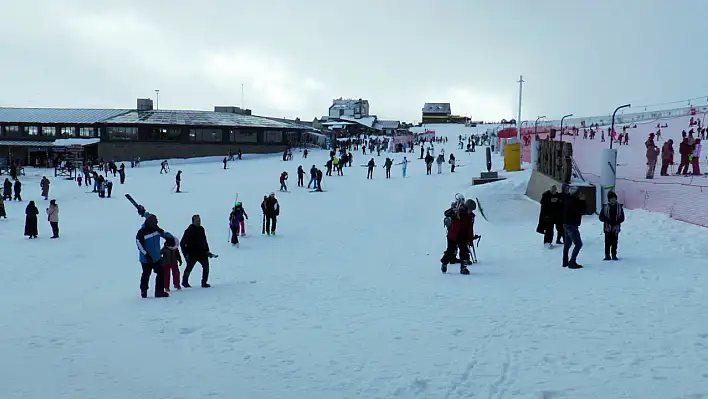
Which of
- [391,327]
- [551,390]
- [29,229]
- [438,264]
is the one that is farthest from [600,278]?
[29,229]

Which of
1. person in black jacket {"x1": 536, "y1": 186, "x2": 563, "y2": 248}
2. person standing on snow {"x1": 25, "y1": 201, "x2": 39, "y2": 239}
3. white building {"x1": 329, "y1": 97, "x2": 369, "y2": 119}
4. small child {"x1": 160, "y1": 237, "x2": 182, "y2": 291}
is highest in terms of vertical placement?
white building {"x1": 329, "y1": 97, "x2": 369, "y2": 119}

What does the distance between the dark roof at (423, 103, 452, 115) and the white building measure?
81.1 ft

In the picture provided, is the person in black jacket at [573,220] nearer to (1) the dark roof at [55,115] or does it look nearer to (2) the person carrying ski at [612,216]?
(2) the person carrying ski at [612,216]

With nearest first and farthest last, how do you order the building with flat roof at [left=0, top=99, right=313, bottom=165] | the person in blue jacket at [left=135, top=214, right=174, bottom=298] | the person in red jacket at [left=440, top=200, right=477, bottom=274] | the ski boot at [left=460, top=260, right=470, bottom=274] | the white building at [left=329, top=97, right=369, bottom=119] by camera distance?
1. the person in blue jacket at [left=135, top=214, right=174, bottom=298]
2. the person in red jacket at [left=440, top=200, right=477, bottom=274]
3. the ski boot at [left=460, top=260, right=470, bottom=274]
4. the building with flat roof at [left=0, top=99, right=313, bottom=165]
5. the white building at [left=329, top=97, right=369, bottom=119]

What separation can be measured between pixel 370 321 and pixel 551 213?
236 inches

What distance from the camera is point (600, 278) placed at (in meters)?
9.26

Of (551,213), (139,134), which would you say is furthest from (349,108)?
(551,213)

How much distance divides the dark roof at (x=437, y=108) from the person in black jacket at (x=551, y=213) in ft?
466

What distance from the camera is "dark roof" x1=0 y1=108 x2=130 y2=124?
6150 cm

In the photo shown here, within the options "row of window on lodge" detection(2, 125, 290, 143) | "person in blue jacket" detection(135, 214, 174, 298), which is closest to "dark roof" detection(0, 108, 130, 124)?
"row of window on lodge" detection(2, 125, 290, 143)

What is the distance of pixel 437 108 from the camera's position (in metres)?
153

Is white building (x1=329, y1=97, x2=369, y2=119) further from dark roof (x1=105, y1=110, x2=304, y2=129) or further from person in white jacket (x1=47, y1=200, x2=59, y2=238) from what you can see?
person in white jacket (x1=47, y1=200, x2=59, y2=238)

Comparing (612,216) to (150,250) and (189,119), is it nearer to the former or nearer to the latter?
(150,250)

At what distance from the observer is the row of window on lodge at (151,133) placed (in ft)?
193
